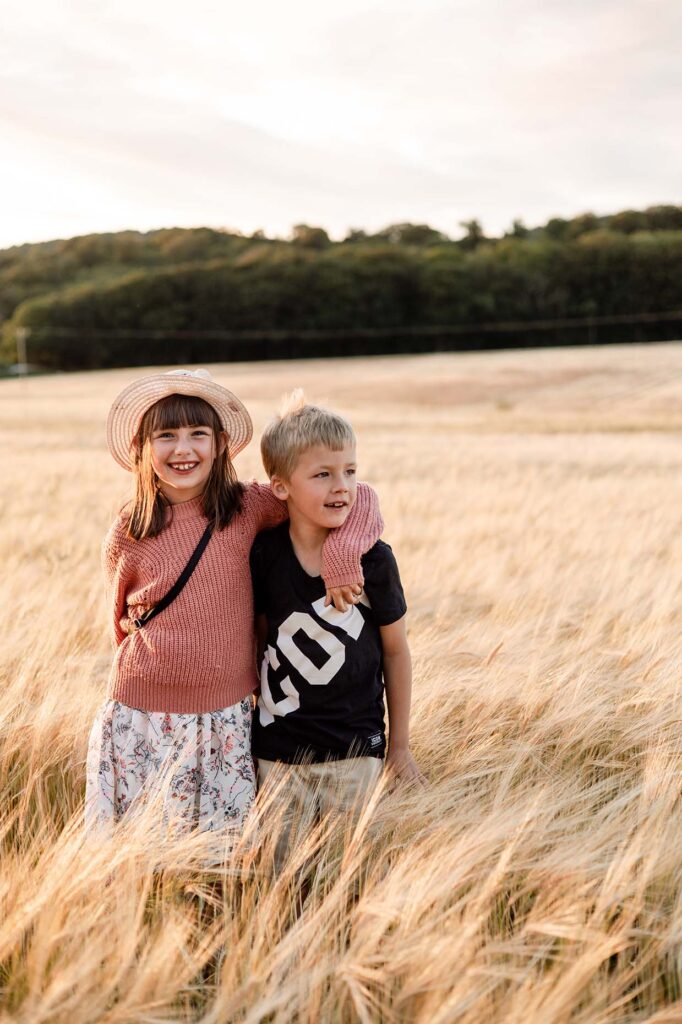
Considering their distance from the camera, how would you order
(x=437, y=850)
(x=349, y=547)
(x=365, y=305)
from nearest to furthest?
1. (x=437, y=850)
2. (x=349, y=547)
3. (x=365, y=305)

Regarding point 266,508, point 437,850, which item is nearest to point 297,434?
point 266,508

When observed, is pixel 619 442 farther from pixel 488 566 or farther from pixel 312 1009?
pixel 312 1009

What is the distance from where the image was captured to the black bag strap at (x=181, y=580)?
2084mm

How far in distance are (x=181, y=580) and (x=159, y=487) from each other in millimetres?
280

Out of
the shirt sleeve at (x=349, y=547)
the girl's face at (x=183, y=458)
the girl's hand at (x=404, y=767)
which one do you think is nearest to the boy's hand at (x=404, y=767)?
the girl's hand at (x=404, y=767)

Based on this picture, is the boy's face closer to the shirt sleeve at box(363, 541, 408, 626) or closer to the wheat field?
the shirt sleeve at box(363, 541, 408, 626)

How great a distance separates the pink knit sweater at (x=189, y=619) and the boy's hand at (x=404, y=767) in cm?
39

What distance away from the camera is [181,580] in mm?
2080

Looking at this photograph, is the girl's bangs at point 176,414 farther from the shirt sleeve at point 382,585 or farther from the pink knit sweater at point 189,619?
the shirt sleeve at point 382,585

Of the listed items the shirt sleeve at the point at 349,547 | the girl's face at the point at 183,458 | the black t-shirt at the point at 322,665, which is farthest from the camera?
the girl's face at the point at 183,458

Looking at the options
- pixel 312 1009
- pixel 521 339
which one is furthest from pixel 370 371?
pixel 312 1009

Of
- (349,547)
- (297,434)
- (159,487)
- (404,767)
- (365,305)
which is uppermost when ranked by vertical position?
(365,305)

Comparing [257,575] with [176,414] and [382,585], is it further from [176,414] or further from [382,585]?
[176,414]

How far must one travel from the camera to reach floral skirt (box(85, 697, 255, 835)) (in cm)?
204
